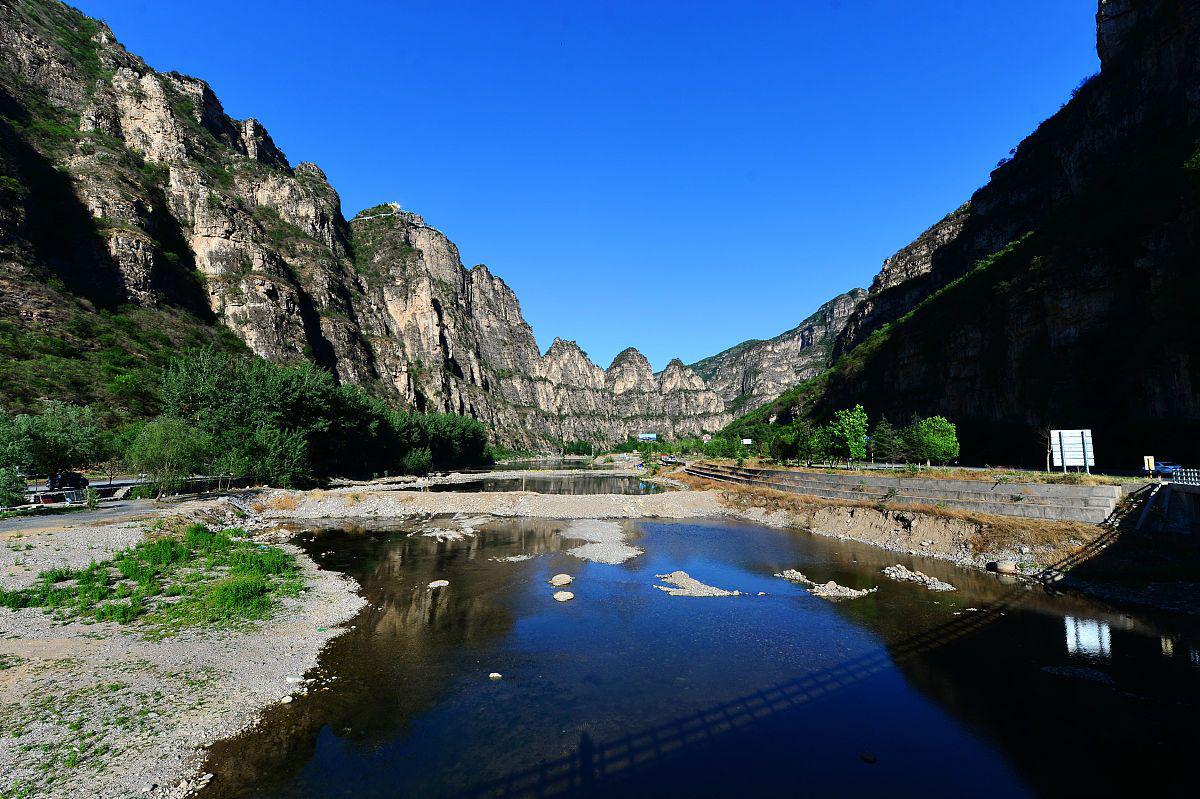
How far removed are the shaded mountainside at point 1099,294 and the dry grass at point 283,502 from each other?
79606 millimetres

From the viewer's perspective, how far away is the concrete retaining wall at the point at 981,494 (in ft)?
96.4

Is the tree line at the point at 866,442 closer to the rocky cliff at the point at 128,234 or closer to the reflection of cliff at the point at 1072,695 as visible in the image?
the reflection of cliff at the point at 1072,695

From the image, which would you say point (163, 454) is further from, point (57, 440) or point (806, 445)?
point (806, 445)

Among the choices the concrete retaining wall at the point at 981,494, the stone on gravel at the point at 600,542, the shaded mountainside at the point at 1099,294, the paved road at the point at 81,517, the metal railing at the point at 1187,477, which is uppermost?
the shaded mountainside at the point at 1099,294

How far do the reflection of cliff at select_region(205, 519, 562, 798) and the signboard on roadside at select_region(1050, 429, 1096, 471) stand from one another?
38.6m

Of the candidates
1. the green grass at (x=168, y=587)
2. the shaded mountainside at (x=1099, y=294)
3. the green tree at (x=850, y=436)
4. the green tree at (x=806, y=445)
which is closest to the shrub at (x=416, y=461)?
the green tree at (x=806, y=445)

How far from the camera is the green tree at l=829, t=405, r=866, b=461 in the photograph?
7300cm

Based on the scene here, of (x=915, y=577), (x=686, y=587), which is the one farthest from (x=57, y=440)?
(x=915, y=577)

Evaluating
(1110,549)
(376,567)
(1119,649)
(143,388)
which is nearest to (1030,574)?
(1110,549)

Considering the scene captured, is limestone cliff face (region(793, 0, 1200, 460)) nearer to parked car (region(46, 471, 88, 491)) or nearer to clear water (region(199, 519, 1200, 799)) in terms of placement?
clear water (region(199, 519, 1200, 799))

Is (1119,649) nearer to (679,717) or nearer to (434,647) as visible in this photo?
(679,717)

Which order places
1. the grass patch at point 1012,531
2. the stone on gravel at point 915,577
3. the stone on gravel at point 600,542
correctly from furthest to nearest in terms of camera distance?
the stone on gravel at point 600,542 < the grass patch at point 1012,531 < the stone on gravel at point 915,577

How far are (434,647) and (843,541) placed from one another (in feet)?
109

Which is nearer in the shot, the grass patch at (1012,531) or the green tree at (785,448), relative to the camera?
the grass patch at (1012,531)
